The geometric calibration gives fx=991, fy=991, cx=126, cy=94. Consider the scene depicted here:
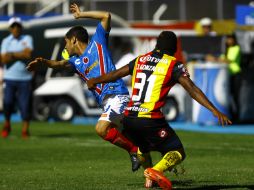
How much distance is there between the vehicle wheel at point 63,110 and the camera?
2612 centimetres

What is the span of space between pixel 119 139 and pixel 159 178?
1501 mm

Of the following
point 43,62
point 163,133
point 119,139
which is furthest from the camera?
point 43,62

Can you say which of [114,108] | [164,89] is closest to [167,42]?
[164,89]

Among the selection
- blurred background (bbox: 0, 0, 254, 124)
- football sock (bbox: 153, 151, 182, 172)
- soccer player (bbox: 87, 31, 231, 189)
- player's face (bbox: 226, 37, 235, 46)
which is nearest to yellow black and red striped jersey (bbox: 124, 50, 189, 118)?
soccer player (bbox: 87, 31, 231, 189)

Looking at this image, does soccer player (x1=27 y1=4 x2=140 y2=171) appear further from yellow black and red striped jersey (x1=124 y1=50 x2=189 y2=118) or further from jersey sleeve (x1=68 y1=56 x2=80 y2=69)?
yellow black and red striped jersey (x1=124 y1=50 x2=189 y2=118)

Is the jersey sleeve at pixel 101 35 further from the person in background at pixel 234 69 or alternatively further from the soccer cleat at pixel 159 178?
the person in background at pixel 234 69

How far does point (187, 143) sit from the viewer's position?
18.1 meters

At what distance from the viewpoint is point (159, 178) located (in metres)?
9.93

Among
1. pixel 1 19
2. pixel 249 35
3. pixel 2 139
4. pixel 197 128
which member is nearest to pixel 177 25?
pixel 249 35

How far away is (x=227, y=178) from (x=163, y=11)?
26.2 m

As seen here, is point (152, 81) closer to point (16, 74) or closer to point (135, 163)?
point (135, 163)

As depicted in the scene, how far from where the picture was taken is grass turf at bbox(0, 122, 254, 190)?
1131 centimetres

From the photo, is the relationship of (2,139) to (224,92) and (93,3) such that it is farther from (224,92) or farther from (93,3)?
(93,3)

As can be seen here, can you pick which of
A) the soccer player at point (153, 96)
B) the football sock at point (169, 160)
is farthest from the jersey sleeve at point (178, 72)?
the football sock at point (169, 160)
